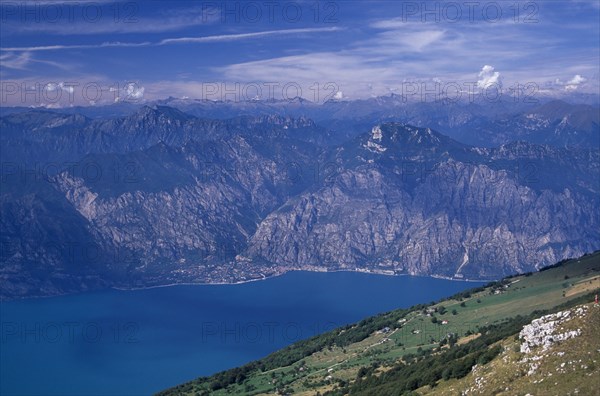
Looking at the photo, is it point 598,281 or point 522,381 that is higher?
point 522,381

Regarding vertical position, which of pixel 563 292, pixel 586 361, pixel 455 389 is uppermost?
pixel 586 361

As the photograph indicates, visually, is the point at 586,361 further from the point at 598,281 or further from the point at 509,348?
the point at 598,281

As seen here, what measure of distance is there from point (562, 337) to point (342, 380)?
5008 cm

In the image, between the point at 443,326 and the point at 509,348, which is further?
the point at 443,326

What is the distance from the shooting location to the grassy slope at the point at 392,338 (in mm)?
104562

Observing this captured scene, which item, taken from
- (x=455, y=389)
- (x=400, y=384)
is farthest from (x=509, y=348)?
(x=400, y=384)

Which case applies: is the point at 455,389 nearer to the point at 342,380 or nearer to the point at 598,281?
the point at 342,380

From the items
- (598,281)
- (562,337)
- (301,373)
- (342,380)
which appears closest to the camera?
(562,337)

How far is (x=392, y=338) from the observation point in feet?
423

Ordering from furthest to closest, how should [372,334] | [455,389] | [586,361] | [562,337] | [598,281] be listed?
[372,334], [598,281], [455,389], [562,337], [586,361]

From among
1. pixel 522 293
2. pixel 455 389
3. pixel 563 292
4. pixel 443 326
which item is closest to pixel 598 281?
pixel 563 292

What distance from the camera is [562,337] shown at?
157 ft

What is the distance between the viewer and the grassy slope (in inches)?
4117

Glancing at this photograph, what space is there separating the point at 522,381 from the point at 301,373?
232 ft
